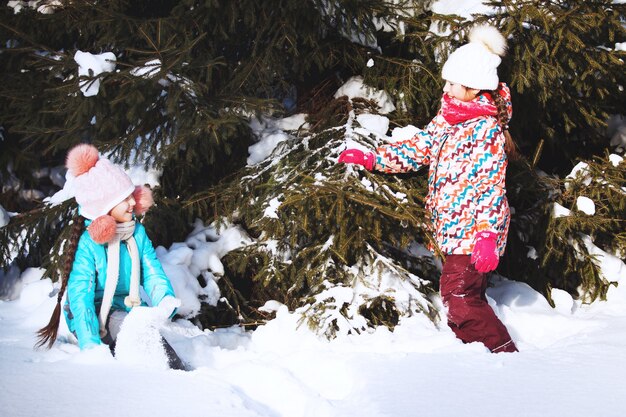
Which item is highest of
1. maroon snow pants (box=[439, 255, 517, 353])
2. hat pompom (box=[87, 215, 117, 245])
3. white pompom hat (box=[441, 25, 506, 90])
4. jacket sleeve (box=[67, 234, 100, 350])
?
white pompom hat (box=[441, 25, 506, 90])

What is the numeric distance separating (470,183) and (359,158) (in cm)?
68

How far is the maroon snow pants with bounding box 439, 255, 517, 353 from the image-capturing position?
11.5 ft

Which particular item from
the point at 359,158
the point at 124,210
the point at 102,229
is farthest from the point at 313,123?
the point at 102,229

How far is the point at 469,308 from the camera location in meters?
3.52

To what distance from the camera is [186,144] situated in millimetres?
4273

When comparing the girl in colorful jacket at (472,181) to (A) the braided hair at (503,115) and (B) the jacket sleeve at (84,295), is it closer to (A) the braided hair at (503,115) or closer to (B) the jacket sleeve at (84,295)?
(A) the braided hair at (503,115)

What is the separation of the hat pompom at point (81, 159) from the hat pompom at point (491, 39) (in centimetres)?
229

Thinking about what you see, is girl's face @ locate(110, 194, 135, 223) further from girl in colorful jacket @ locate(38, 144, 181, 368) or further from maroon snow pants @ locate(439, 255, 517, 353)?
A: maroon snow pants @ locate(439, 255, 517, 353)

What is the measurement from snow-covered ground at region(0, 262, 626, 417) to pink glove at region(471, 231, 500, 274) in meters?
0.45

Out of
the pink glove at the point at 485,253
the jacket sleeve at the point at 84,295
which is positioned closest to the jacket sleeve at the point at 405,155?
the pink glove at the point at 485,253

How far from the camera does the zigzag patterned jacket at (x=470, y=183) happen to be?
354cm

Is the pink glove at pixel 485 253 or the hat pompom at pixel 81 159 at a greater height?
the hat pompom at pixel 81 159

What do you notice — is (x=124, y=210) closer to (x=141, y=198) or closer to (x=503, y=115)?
(x=141, y=198)

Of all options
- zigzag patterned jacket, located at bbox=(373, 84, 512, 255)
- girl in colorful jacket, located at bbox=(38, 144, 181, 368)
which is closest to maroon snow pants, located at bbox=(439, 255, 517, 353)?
zigzag patterned jacket, located at bbox=(373, 84, 512, 255)
